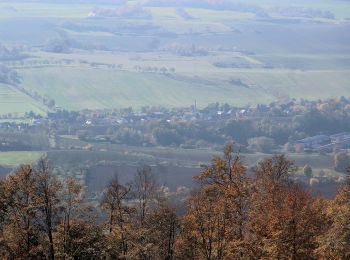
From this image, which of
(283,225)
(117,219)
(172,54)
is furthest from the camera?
(172,54)

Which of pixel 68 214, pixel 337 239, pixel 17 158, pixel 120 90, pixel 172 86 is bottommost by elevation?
pixel 337 239

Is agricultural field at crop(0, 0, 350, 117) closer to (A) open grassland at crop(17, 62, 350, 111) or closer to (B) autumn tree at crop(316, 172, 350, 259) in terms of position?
(A) open grassland at crop(17, 62, 350, 111)

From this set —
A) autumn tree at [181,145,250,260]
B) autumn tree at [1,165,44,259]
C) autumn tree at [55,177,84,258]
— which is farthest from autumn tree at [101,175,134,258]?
autumn tree at [1,165,44,259]

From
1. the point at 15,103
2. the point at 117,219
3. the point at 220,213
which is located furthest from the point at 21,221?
the point at 15,103

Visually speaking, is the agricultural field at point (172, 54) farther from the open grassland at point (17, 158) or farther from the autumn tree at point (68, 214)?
the autumn tree at point (68, 214)

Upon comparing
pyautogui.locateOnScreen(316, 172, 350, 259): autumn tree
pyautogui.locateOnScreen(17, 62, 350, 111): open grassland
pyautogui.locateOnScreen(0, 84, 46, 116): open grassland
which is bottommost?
pyautogui.locateOnScreen(316, 172, 350, 259): autumn tree

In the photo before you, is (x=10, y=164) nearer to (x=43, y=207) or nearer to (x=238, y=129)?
(x=238, y=129)

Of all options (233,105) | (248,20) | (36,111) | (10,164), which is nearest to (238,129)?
(233,105)

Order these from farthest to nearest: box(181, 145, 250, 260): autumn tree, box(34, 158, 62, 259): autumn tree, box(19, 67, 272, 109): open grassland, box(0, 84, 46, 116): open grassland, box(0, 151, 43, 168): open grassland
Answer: box(19, 67, 272, 109): open grassland
box(0, 84, 46, 116): open grassland
box(0, 151, 43, 168): open grassland
box(181, 145, 250, 260): autumn tree
box(34, 158, 62, 259): autumn tree

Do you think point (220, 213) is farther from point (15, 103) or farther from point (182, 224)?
point (15, 103)
